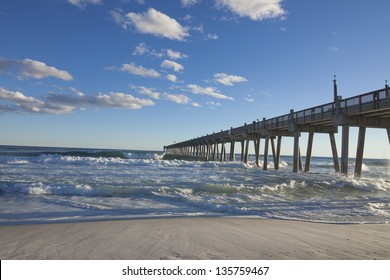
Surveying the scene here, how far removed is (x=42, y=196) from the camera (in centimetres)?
988

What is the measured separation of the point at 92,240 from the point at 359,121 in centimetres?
1705

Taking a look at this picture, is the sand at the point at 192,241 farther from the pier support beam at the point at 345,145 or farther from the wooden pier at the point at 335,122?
the pier support beam at the point at 345,145

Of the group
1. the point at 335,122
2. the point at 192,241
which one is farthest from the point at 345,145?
the point at 192,241

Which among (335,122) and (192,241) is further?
(335,122)

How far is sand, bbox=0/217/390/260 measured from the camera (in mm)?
4082

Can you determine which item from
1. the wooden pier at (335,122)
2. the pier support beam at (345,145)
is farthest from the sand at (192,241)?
the pier support beam at (345,145)

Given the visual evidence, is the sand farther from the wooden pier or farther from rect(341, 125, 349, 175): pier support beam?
rect(341, 125, 349, 175): pier support beam

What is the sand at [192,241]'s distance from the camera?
161 inches

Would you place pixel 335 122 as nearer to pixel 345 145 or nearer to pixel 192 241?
pixel 345 145

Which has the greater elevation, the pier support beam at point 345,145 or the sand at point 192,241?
the pier support beam at point 345,145

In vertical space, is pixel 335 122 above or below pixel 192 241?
above

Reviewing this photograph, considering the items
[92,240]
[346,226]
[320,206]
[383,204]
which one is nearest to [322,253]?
[346,226]

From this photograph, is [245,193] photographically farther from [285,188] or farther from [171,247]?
[171,247]

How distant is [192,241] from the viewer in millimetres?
4805
